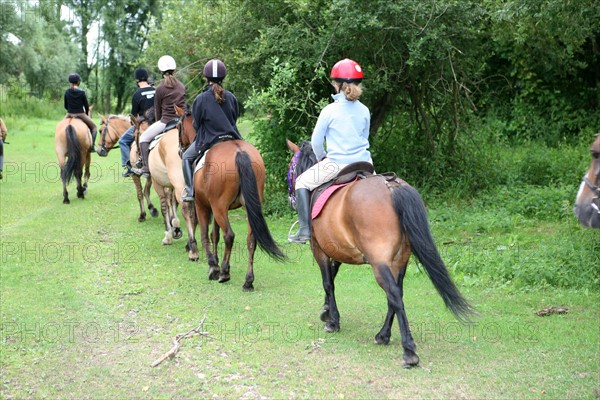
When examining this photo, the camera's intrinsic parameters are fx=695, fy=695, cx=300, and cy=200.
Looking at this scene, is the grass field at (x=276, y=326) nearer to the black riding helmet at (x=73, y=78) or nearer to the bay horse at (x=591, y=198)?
the bay horse at (x=591, y=198)

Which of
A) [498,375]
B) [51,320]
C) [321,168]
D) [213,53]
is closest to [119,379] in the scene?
[51,320]

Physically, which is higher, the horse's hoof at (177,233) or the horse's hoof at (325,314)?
the horse's hoof at (325,314)

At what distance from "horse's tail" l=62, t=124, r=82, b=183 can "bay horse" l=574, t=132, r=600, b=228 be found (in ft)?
42.3

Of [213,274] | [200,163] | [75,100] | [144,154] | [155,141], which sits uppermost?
[75,100]

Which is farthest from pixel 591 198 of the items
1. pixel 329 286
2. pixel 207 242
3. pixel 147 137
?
pixel 147 137

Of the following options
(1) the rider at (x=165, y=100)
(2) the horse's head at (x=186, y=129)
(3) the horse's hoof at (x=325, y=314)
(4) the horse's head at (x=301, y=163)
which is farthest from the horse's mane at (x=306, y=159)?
(1) the rider at (x=165, y=100)

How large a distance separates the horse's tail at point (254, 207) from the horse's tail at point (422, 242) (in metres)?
2.93

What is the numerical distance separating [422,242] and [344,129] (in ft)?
4.82

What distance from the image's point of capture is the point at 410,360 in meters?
6.00

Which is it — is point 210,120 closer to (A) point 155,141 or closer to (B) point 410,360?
(A) point 155,141

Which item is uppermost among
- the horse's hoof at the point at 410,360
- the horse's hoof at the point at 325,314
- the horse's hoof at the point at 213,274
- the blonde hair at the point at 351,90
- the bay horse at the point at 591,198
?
the blonde hair at the point at 351,90

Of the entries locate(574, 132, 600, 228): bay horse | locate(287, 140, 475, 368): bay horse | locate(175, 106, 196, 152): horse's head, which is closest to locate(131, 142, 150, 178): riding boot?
locate(175, 106, 196, 152): horse's head

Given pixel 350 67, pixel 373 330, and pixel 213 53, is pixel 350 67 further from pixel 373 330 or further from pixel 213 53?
pixel 213 53

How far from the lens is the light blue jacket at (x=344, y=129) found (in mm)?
6816
